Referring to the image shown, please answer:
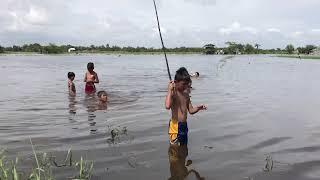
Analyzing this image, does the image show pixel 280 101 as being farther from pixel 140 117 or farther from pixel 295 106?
pixel 140 117

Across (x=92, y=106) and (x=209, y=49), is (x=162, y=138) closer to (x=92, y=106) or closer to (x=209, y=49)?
(x=92, y=106)

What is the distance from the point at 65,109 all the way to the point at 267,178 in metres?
8.70

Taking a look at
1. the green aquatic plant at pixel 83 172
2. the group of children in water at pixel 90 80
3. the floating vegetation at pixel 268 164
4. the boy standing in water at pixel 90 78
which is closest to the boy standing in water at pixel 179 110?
the floating vegetation at pixel 268 164

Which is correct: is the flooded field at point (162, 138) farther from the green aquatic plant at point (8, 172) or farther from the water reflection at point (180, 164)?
the green aquatic plant at point (8, 172)

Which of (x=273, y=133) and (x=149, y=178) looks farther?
(x=273, y=133)

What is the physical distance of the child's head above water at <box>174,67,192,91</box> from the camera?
24.4ft

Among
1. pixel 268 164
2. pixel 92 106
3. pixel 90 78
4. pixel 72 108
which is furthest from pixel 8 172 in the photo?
pixel 90 78

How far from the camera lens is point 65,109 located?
1415 cm

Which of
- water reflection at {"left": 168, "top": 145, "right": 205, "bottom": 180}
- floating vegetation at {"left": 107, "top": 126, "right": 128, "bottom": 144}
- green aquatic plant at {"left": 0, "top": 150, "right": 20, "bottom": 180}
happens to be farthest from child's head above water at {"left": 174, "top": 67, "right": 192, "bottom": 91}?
green aquatic plant at {"left": 0, "top": 150, "right": 20, "bottom": 180}

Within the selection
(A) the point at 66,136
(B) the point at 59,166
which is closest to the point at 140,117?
(A) the point at 66,136

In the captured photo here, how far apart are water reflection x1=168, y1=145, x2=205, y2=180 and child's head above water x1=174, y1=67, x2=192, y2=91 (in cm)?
124

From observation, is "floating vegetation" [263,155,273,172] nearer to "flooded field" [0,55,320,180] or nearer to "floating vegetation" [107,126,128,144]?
"flooded field" [0,55,320,180]

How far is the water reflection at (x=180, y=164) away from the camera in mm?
7000

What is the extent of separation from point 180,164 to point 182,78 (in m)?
1.52
